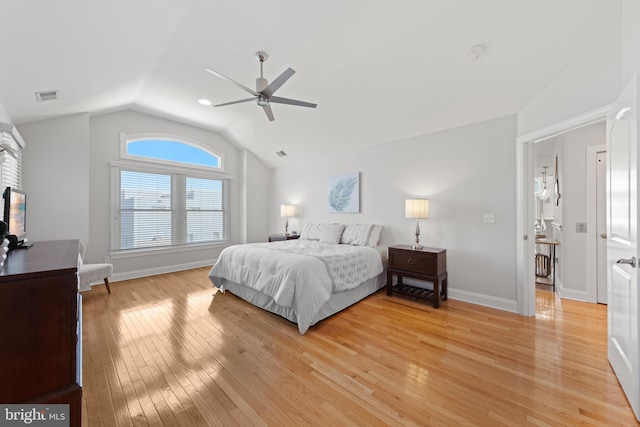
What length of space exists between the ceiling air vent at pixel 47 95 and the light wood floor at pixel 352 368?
8.17 feet

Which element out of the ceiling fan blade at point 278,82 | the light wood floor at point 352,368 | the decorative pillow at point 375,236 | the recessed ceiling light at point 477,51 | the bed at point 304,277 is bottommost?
the light wood floor at point 352,368

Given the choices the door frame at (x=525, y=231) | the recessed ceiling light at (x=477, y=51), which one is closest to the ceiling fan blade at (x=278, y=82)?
the recessed ceiling light at (x=477, y=51)

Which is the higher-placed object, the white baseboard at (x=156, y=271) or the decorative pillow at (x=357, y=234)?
the decorative pillow at (x=357, y=234)

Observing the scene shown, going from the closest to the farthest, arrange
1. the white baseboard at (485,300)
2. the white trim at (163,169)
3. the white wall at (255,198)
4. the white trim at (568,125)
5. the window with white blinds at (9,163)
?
1. the white trim at (568,125)
2. the window with white blinds at (9,163)
3. the white baseboard at (485,300)
4. the white trim at (163,169)
5. the white wall at (255,198)

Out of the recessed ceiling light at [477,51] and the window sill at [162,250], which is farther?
the window sill at [162,250]

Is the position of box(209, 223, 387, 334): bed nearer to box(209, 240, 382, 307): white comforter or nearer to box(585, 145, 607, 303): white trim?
box(209, 240, 382, 307): white comforter

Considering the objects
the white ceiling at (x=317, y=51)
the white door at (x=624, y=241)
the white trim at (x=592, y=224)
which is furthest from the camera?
the white trim at (x=592, y=224)

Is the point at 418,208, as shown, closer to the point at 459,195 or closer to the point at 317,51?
the point at 459,195

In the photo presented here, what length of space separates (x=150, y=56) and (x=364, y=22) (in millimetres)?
2264

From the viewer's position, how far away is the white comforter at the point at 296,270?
2607 mm

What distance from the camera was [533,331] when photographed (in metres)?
2.52

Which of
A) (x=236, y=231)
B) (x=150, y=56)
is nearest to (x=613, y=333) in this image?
(x=150, y=56)

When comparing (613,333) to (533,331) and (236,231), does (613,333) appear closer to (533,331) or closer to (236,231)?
(533,331)

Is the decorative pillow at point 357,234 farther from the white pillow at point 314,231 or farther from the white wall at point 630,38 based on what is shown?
Result: the white wall at point 630,38
